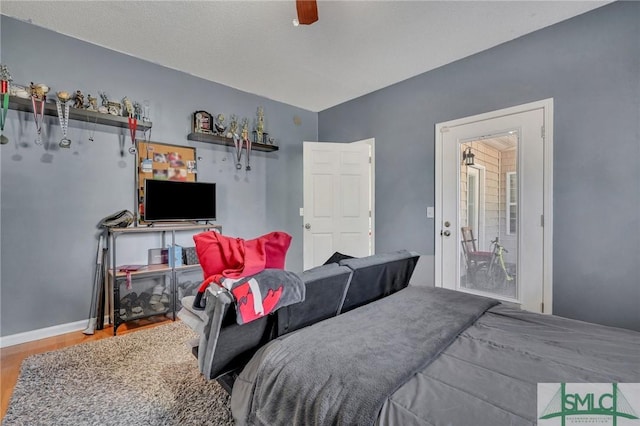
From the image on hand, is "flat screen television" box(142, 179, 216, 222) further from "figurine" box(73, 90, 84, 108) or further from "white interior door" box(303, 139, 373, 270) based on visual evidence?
"white interior door" box(303, 139, 373, 270)

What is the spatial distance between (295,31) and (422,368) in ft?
8.98

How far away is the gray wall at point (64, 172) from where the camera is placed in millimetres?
2533

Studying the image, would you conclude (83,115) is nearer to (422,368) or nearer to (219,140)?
(219,140)

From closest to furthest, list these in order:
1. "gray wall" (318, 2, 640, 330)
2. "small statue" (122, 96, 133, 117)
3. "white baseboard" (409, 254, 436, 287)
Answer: "gray wall" (318, 2, 640, 330)
"small statue" (122, 96, 133, 117)
"white baseboard" (409, 254, 436, 287)

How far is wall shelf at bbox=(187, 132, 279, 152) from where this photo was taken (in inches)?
137

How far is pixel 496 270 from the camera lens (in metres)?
2.93

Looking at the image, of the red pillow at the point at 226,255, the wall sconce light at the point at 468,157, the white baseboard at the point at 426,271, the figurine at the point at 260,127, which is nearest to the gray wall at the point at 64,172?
the figurine at the point at 260,127

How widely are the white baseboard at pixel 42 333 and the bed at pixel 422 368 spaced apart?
8.27 ft

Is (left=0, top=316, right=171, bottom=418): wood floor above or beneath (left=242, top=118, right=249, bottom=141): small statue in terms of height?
beneath

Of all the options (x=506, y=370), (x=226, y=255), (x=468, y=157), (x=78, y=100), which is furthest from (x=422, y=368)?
(x=78, y=100)

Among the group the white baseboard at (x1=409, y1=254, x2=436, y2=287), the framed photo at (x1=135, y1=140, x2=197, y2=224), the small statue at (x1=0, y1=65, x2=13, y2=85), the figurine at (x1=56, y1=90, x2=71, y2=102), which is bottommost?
the white baseboard at (x1=409, y1=254, x2=436, y2=287)

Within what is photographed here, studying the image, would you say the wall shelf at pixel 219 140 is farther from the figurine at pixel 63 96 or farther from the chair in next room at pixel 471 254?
the chair in next room at pixel 471 254

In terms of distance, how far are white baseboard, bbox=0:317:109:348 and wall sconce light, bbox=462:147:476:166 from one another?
410cm

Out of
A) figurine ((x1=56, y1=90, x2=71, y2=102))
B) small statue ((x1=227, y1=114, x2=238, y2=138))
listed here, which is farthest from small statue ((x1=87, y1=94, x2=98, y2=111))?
small statue ((x1=227, y1=114, x2=238, y2=138))
